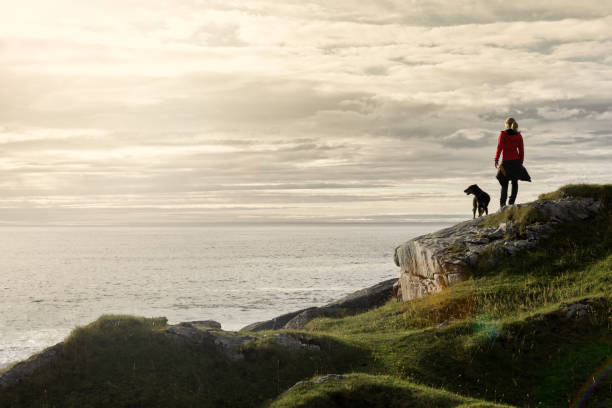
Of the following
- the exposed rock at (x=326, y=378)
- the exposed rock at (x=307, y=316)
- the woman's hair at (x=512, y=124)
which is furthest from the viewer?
the exposed rock at (x=307, y=316)

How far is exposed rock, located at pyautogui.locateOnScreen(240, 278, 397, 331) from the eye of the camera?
A: 33.3m

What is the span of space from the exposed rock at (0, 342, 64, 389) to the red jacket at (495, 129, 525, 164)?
23.1 m

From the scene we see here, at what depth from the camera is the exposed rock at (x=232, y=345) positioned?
55.1 feet

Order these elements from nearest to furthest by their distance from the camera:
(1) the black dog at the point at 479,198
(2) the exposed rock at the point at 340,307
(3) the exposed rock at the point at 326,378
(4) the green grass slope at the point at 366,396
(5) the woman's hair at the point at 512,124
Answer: (4) the green grass slope at the point at 366,396
(3) the exposed rock at the point at 326,378
(5) the woman's hair at the point at 512,124
(1) the black dog at the point at 479,198
(2) the exposed rock at the point at 340,307

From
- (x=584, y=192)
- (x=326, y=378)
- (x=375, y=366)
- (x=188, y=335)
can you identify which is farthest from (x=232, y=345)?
(x=584, y=192)

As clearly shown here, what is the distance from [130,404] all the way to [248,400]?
3.38 m

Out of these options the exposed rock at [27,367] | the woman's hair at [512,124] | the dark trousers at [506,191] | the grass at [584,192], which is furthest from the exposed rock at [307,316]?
the exposed rock at [27,367]

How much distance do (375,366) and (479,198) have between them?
757 inches

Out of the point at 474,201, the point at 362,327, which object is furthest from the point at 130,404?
the point at 474,201

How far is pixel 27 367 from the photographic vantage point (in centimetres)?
1544

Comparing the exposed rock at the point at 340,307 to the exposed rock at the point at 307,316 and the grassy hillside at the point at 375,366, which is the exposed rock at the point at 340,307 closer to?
the exposed rock at the point at 307,316

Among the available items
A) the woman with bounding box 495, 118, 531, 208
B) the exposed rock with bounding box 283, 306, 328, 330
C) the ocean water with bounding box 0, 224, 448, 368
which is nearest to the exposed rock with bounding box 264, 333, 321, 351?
the exposed rock with bounding box 283, 306, 328, 330

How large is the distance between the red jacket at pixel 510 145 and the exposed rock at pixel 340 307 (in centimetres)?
1428

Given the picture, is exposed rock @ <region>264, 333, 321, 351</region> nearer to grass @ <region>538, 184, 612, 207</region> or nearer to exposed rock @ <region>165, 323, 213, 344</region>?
exposed rock @ <region>165, 323, 213, 344</region>
